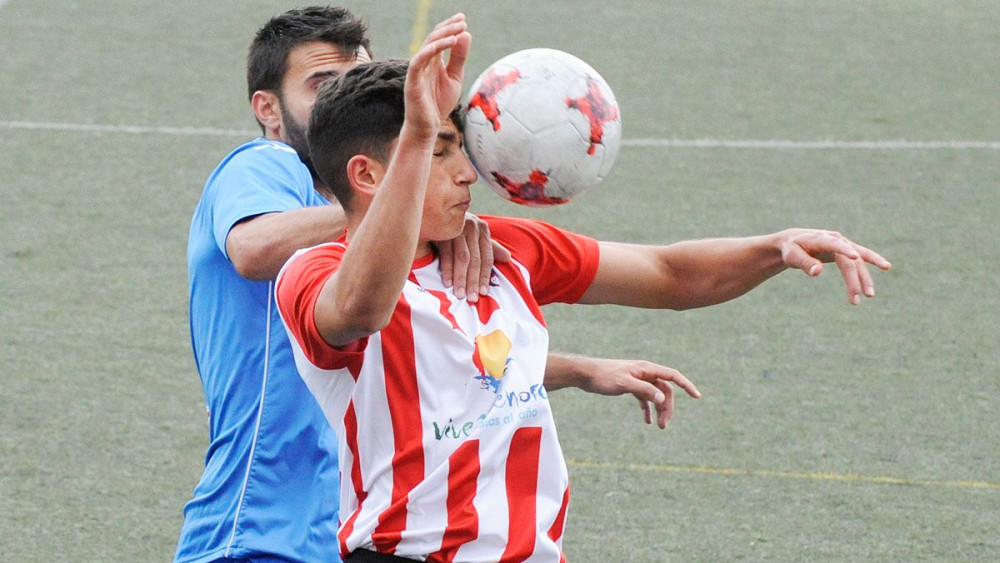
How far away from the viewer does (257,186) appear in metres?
3.34

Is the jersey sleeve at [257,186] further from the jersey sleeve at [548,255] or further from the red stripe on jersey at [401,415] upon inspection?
the red stripe on jersey at [401,415]

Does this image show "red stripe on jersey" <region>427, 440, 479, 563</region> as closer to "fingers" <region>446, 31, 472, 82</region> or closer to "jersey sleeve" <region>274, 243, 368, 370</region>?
"jersey sleeve" <region>274, 243, 368, 370</region>

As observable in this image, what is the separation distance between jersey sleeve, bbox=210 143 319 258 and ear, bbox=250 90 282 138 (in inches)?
9.8

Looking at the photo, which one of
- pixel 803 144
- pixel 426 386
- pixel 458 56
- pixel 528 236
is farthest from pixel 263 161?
pixel 803 144

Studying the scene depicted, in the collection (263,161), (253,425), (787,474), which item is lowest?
→ (787,474)

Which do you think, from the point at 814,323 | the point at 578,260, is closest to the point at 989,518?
the point at 814,323

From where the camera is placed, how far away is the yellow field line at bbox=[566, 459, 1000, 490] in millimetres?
5508

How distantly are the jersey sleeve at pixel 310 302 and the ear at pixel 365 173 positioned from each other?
0.44 ft

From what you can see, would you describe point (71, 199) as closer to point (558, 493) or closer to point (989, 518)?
point (989, 518)

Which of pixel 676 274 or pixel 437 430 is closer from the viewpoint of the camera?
pixel 437 430

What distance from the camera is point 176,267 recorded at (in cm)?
748

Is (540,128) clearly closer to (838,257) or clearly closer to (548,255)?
(548,255)

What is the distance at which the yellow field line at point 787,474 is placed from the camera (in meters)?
5.51

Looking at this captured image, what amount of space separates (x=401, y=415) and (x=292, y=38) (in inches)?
58.3
